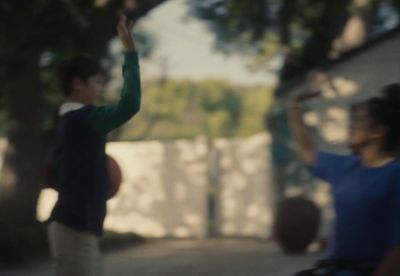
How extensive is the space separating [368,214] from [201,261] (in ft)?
28.9

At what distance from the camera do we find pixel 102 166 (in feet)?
11.5

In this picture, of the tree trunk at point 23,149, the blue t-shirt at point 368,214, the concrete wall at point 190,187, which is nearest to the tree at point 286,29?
the concrete wall at point 190,187

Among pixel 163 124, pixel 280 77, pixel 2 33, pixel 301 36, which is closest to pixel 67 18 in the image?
pixel 2 33

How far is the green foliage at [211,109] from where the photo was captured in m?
76.9

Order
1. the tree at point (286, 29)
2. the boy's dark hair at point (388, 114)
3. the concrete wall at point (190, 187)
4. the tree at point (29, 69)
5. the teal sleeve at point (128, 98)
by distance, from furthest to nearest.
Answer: the concrete wall at point (190, 187)
the tree at point (286, 29)
the tree at point (29, 69)
the teal sleeve at point (128, 98)
the boy's dark hair at point (388, 114)

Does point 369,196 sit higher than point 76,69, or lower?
lower

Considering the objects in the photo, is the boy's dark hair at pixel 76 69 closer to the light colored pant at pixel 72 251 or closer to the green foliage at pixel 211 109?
the light colored pant at pixel 72 251

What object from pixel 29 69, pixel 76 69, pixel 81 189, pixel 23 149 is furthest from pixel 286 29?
pixel 81 189

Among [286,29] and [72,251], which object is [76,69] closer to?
[72,251]

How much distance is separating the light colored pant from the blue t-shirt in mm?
1072

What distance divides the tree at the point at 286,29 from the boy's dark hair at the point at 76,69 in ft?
32.1

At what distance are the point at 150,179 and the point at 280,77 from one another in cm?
367

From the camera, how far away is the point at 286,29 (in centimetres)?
1519

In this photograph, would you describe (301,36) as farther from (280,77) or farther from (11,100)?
(11,100)
